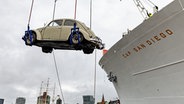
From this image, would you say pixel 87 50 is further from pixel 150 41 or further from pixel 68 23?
pixel 150 41

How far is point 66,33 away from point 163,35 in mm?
4690

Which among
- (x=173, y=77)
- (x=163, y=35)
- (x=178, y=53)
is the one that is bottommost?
(x=173, y=77)

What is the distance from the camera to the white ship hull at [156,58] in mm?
5992

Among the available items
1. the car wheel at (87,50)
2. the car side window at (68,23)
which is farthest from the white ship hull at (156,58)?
the car side window at (68,23)

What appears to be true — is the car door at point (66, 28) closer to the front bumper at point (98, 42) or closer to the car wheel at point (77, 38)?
the car wheel at point (77, 38)

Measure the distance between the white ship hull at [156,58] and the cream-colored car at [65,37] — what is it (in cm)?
138

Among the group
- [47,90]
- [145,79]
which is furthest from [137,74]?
[47,90]

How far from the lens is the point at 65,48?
1048 centimetres

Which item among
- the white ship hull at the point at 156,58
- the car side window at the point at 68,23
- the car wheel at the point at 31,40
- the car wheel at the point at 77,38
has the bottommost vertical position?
the white ship hull at the point at 156,58

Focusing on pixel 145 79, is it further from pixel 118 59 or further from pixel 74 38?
pixel 74 38

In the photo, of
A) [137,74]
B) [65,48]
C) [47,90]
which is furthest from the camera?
[47,90]

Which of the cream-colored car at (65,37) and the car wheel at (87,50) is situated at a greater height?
the cream-colored car at (65,37)

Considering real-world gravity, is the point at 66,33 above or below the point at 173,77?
above

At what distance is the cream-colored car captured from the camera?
9280 millimetres
